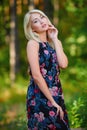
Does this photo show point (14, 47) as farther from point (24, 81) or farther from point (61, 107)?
point (61, 107)

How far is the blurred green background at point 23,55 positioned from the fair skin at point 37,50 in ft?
9.84

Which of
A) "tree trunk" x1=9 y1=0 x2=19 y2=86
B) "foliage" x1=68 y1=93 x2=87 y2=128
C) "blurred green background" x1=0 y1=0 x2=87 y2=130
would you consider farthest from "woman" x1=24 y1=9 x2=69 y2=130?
"tree trunk" x1=9 y1=0 x2=19 y2=86

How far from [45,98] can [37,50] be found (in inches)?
22.0

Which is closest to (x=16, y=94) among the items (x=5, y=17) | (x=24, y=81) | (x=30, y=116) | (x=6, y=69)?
(x=24, y=81)

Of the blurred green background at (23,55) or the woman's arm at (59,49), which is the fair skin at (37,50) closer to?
the woman's arm at (59,49)

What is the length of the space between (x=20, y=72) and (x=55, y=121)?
2136 cm

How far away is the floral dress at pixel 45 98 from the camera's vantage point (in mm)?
7090

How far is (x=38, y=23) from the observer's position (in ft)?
23.6

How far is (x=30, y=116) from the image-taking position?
7.21 m

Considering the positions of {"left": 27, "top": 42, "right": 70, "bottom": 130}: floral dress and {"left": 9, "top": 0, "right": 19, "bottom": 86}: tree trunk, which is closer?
{"left": 27, "top": 42, "right": 70, "bottom": 130}: floral dress

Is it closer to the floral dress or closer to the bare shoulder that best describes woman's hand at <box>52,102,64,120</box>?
the floral dress

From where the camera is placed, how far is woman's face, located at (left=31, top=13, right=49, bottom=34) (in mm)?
7184

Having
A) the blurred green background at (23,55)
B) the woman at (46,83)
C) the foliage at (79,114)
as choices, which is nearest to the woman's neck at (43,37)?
the woman at (46,83)

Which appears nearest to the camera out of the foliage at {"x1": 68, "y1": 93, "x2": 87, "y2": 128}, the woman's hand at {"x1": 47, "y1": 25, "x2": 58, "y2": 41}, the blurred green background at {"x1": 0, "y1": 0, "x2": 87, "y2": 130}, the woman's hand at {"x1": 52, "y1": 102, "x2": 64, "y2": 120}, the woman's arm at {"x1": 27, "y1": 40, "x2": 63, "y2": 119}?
the woman's arm at {"x1": 27, "y1": 40, "x2": 63, "y2": 119}
